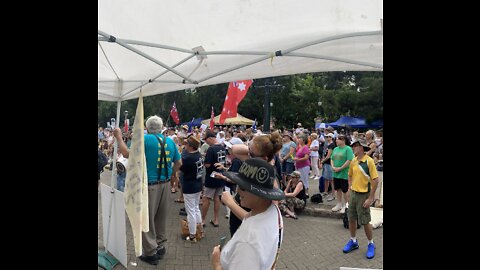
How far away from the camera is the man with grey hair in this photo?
14.0 feet

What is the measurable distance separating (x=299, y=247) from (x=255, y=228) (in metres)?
4.04

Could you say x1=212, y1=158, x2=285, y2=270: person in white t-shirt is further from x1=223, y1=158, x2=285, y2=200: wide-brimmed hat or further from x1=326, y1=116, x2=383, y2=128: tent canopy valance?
x1=326, y1=116, x2=383, y2=128: tent canopy valance

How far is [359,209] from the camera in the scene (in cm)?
470

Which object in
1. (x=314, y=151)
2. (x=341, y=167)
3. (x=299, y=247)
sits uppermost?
(x=314, y=151)

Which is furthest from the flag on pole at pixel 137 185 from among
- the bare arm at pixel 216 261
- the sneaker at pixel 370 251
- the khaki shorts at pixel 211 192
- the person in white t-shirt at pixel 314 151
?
the person in white t-shirt at pixel 314 151

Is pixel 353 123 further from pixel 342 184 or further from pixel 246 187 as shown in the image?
pixel 246 187

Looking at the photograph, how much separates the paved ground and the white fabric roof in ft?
9.22

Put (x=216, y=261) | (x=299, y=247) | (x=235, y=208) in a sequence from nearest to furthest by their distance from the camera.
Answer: (x=216, y=261) < (x=235, y=208) < (x=299, y=247)

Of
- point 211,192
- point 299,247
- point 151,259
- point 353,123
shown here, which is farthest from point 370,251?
point 353,123

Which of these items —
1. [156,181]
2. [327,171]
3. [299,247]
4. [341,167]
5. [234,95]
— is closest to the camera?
[156,181]

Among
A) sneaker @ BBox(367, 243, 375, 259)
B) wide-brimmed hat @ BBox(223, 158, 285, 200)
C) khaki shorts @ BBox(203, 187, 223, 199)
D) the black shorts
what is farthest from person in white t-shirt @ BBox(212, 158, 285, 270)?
the black shorts
